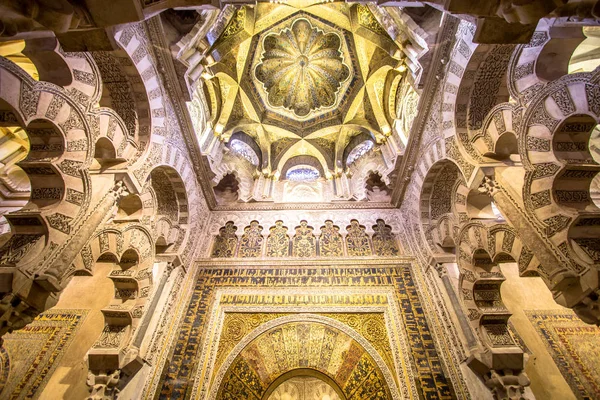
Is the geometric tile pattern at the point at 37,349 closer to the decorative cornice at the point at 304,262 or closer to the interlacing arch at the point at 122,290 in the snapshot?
the interlacing arch at the point at 122,290

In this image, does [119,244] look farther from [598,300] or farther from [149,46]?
[598,300]

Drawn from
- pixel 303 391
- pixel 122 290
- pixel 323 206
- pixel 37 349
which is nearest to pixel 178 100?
pixel 122 290

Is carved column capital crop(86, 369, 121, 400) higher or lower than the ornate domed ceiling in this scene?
lower

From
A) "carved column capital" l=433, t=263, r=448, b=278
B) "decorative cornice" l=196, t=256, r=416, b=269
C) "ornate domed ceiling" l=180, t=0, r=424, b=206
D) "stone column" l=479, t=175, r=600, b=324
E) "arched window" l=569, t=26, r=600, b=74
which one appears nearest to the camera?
"stone column" l=479, t=175, r=600, b=324

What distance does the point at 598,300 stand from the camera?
8.92 ft

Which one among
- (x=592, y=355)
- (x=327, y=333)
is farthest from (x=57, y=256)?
(x=592, y=355)

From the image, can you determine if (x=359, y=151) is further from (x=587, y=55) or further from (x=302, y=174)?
(x=587, y=55)

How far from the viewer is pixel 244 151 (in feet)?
31.6

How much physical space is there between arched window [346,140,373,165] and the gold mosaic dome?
6.18 feet

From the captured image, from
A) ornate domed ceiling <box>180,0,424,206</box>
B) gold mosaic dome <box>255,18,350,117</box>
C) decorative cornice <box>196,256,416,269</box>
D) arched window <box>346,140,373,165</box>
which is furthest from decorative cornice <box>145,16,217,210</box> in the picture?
arched window <box>346,140,373,165</box>

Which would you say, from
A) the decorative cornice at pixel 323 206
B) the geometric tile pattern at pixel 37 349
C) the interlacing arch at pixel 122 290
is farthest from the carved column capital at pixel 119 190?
the decorative cornice at pixel 323 206

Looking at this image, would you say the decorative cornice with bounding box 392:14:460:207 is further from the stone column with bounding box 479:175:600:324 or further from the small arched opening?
the small arched opening

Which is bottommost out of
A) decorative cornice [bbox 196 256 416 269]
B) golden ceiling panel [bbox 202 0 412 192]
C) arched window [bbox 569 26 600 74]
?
decorative cornice [bbox 196 256 416 269]

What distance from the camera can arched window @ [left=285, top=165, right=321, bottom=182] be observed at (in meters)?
9.79
